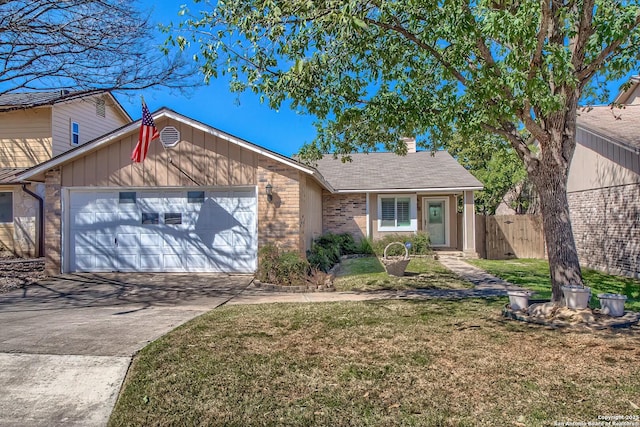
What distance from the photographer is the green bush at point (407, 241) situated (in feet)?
51.9

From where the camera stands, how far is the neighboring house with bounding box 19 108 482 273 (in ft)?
35.4

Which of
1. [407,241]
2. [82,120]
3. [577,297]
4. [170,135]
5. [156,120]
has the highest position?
[82,120]

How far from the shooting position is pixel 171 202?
1138 cm

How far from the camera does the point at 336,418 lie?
3.43m

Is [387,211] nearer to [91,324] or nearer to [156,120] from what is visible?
[156,120]

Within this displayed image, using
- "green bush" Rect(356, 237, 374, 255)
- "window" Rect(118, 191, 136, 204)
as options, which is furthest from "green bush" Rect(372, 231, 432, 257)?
"window" Rect(118, 191, 136, 204)

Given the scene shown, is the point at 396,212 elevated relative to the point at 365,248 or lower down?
elevated

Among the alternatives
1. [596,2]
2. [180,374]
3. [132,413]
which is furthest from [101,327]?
[596,2]

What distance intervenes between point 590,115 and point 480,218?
5142 mm

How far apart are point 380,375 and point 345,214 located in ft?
43.6

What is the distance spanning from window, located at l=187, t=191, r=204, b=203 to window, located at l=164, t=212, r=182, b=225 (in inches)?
20.3

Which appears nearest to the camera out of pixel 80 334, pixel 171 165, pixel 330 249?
pixel 80 334

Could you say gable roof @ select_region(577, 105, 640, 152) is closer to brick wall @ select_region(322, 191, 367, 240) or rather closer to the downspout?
brick wall @ select_region(322, 191, 367, 240)

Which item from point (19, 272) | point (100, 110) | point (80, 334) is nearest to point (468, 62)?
point (80, 334)
